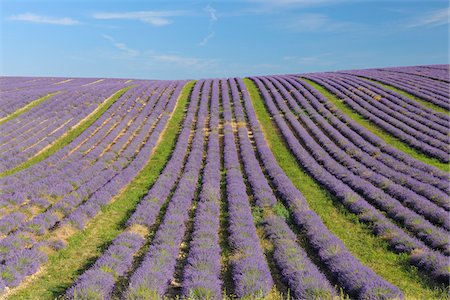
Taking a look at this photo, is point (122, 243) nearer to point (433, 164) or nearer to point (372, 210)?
point (372, 210)

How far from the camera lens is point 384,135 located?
911 inches

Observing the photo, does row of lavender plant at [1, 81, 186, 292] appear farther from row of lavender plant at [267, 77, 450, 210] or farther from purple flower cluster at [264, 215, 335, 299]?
row of lavender plant at [267, 77, 450, 210]

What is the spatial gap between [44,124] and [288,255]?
954 inches

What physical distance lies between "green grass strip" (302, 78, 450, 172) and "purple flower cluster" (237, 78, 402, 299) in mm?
7410

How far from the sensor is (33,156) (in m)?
21.4

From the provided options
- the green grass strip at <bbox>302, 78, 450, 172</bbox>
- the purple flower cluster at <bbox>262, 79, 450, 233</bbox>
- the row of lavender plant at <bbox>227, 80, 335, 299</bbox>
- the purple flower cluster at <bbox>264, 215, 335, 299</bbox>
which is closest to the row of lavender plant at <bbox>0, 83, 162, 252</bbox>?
the row of lavender plant at <bbox>227, 80, 335, 299</bbox>

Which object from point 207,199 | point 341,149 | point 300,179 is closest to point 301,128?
point 341,149

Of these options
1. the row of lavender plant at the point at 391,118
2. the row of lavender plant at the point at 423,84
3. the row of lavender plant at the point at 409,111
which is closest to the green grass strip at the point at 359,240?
the row of lavender plant at the point at 391,118

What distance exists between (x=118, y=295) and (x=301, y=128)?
19240 mm

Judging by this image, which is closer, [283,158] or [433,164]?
[433,164]

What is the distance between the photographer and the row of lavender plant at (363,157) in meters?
13.4

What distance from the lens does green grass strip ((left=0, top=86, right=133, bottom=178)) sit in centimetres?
1989

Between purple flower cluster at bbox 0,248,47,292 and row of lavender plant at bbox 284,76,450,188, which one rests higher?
row of lavender plant at bbox 284,76,450,188

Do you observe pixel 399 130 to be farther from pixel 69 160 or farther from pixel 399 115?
pixel 69 160
